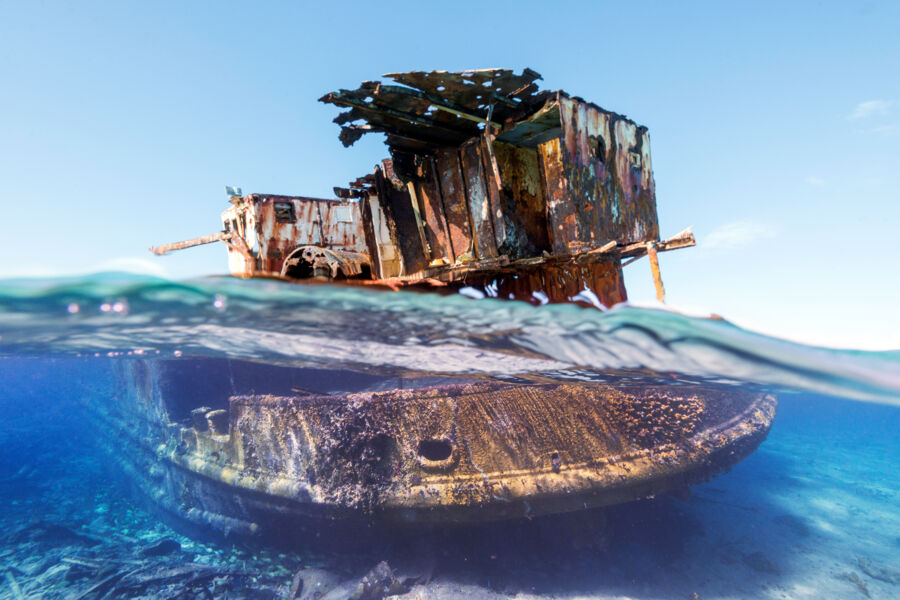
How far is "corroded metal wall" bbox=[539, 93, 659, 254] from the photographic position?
6.81 meters

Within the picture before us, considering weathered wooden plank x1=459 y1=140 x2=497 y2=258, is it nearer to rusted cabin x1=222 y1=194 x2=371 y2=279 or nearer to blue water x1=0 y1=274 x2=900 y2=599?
blue water x1=0 y1=274 x2=900 y2=599

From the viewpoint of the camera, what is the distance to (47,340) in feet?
23.9

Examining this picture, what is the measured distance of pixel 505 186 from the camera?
24.0ft

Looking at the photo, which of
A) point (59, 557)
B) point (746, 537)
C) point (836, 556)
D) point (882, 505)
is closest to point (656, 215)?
point (746, 537)

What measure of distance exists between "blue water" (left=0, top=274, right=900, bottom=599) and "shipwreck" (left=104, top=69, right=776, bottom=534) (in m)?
0.94

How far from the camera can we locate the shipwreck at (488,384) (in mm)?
6758

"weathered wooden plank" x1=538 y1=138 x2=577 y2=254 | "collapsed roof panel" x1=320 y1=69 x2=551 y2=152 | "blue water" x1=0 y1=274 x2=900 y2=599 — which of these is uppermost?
"collapsed roof panel" x1=320 y1=69 x2=551 y2=152

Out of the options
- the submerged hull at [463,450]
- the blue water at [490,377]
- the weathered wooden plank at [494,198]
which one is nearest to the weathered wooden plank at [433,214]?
the weathered wooden plank at [494,198]

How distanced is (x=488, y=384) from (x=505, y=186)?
149 inches

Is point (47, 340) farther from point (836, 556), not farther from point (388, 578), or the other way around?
point (836, 556)

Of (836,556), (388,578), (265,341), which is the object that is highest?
(265,341)

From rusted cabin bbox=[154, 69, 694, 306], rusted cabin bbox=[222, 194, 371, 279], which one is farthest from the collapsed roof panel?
rusted cabin bbox=[222, 194, 371, 279]

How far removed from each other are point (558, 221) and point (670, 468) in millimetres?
5569

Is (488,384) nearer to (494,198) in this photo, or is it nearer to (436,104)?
(494,198)
